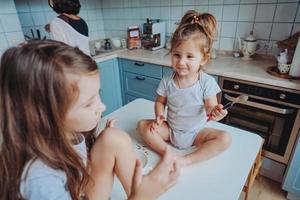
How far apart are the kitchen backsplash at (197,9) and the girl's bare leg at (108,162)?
1431 millimetres

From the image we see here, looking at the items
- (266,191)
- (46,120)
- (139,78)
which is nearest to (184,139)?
(46,120)

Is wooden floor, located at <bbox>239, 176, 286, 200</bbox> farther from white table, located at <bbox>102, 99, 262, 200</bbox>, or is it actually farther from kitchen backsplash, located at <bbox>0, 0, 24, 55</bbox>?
kitchen backsplash, located at <bbox>0, 0, 24, 55</bbox>

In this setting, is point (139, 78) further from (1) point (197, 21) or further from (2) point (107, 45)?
(1) point (197, 21)

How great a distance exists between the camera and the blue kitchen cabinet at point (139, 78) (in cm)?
174

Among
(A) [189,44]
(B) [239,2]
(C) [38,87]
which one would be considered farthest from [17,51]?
(B) [239,2]

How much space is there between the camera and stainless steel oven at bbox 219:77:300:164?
117 centimetres

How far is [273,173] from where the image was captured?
1.44 meters

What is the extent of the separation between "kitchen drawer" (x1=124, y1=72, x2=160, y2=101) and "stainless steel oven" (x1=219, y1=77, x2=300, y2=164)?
633 mm

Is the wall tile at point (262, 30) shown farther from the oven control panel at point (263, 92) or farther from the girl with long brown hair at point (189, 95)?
the girl with long brown hair at point (189, 95)

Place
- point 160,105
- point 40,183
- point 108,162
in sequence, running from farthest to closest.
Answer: point 160,105 → point 108,162 → point 40,183

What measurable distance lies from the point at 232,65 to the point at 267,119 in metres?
0.42

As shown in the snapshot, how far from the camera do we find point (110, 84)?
79.7 inches

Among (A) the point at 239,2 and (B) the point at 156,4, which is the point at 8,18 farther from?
(A) the point at 239,2

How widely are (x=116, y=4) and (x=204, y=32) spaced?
5.55 ft
